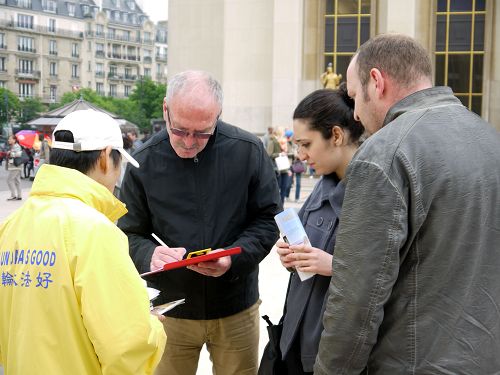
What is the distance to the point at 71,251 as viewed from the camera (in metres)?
2.21

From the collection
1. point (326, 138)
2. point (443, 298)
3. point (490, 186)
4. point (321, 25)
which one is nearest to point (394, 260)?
point (443, 298)

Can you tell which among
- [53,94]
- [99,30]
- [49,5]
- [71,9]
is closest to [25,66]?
[53,94]

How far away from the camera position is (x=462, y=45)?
25031 millimetres

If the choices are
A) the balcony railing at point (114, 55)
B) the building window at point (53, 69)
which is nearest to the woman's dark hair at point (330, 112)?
the building window at point (53, 69)

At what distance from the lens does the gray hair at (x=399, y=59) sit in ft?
7.32

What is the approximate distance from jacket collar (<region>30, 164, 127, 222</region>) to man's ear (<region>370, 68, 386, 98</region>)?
3.36 ft

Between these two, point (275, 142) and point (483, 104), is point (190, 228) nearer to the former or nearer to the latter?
point (275, 142)

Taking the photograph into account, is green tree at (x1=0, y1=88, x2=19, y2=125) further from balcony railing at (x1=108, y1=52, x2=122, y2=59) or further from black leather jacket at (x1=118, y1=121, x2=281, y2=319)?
black leather jacket at (x1=118, y1=121, x2=281, y2=319)

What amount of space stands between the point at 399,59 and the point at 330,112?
67 cm

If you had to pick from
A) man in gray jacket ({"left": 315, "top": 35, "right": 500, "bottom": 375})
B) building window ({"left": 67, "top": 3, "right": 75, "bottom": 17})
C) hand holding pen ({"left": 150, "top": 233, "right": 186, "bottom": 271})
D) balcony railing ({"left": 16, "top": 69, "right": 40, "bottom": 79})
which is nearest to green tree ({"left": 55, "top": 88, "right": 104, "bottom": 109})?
balcony railing ({"left": 16, "top": 69, "right": 40, "bottom": 79})

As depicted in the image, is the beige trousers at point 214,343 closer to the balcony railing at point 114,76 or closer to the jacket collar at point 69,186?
the jacket collar at point 69,186

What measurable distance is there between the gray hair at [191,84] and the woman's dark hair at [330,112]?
1.70 feet

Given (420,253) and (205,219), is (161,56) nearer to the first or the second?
(205,219)

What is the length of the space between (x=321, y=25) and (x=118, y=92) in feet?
266
